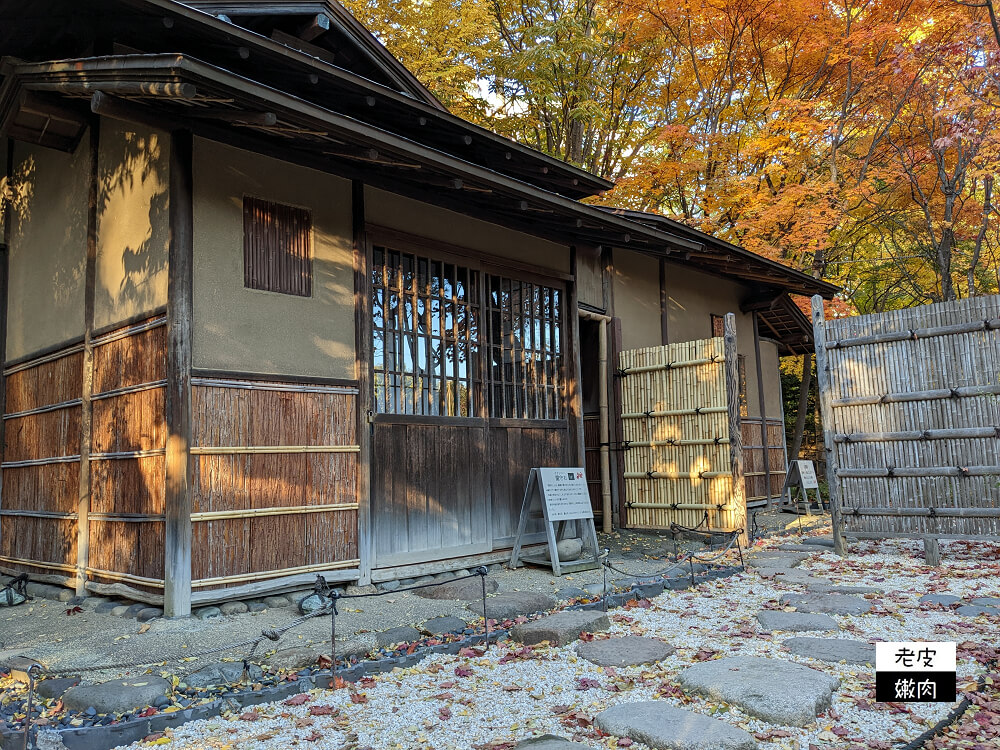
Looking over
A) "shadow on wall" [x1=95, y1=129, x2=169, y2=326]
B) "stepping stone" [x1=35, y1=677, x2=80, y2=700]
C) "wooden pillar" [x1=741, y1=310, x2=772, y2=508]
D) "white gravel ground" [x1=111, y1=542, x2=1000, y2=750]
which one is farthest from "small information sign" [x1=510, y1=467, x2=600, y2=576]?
"wooden pillar" [x1=741, y1=310, x2=772, y2=508]

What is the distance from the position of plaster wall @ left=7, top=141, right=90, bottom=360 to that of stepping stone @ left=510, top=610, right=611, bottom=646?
555 cm

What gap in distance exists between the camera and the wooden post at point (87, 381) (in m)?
6.99

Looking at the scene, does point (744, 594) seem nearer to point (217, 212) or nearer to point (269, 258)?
point (269, 258)

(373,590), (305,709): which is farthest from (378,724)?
(373,590)

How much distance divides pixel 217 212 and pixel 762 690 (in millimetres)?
5484

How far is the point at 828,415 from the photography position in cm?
836

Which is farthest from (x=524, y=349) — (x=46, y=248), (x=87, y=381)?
(x=46, y=248)

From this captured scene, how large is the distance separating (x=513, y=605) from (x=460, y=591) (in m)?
0.78

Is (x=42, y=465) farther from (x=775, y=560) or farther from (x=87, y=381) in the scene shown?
(x=775, y=560)

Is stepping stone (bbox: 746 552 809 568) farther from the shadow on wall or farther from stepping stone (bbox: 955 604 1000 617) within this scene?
the shadow on wall

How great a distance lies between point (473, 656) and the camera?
4965 mm

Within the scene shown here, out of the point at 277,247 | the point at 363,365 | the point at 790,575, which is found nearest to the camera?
the point at 277,247

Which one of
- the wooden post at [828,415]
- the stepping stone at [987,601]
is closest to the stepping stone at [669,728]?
the stepping stone at [987,601]

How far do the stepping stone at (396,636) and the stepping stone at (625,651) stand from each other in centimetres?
122
